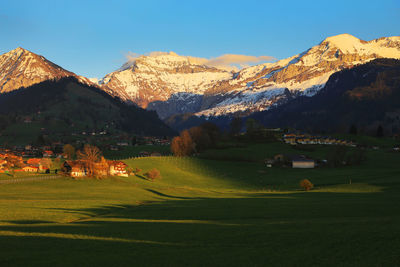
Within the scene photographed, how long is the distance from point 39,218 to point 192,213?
1831 cm

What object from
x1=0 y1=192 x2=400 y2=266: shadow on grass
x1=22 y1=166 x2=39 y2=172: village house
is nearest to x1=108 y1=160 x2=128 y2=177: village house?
x1=22 y1=166 x2=39 y2=172: village house

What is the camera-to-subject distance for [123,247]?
92.9 feet

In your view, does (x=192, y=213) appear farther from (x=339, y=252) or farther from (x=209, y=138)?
(x=209, y=138)

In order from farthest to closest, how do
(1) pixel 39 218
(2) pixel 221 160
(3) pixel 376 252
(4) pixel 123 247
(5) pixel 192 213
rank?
1. (2) pixel 221 160
2. (5) pixel 192 213
3. (1) pixel 39 218
4. (4) pixel 123 247
5. (3) pixel 376 252

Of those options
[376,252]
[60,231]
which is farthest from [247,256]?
[60,231]

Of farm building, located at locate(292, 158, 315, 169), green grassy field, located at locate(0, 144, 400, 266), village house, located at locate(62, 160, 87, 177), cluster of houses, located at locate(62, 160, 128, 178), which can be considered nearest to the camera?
green grassy field, located at locate(0, 144, 400, 266)

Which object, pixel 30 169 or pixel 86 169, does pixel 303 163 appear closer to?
pixel 86 169

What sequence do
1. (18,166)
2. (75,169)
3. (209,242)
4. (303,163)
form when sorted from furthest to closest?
(303,163) < (18,166) < (75,169) < (209,242)

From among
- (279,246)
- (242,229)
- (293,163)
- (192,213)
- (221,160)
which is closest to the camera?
(279,246)

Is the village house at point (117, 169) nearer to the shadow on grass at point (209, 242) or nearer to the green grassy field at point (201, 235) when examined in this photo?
the green grassy field at point (201, 235)

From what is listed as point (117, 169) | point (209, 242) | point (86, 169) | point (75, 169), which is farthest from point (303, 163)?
point (209, 242)

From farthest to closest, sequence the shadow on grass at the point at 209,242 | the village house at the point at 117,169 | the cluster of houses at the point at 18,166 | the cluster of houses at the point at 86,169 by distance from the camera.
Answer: the cluster of houses at the point at 18,166 < the village house at the point at 117,169 < the cluster of houses at the point at 86,169 < the shadow on grass at the point at 209,242

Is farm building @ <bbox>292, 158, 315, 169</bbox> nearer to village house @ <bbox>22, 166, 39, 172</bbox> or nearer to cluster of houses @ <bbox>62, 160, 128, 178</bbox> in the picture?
cluster of houses @ <bbox>62, 160, 128, 178</bbox>

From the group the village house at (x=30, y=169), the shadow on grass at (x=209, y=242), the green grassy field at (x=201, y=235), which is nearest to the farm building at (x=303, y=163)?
the village house at (x=30, y=169)
